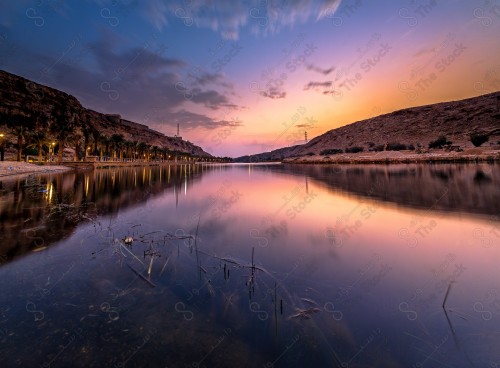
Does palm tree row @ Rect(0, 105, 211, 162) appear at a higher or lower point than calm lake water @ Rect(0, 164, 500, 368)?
higher

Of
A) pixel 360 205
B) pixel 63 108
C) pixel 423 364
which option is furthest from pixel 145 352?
pixel 63 108

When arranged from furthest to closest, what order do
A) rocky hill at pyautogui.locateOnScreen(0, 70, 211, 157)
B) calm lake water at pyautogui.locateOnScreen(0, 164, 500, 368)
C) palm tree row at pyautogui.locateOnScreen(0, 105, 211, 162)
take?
rocky hill at pyautogui.locateOnScreen(0, 70, 211, 157) → palm tree row at pyautogui.locateOnScreen(0, 105, 211, 162) → calm lake water at pyautogui.locateOnScreen(0, 164, 500, 368)

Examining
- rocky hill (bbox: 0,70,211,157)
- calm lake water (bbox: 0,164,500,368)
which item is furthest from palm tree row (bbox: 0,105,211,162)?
calm lake water (bbox: 0,164,500,368)

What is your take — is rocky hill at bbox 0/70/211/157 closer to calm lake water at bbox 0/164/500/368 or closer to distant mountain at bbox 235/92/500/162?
calm lake water at bbox 0/164/500/368

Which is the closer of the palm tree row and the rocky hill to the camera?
the palm tree row

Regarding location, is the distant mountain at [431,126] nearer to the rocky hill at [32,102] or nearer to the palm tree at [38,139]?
the palm tree at [38,139]

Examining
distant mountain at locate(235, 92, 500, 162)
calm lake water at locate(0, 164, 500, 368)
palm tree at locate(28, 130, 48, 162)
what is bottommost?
calm lake water at locate(0, 164, 500, 368)

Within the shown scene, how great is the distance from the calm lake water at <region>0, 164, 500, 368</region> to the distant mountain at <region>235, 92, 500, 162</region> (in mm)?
105676

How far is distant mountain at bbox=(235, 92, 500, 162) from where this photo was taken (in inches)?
4080

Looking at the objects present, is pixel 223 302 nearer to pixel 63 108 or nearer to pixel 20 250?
pixel 20 250

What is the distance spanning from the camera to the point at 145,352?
392 cm

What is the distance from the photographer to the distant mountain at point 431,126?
340 ft

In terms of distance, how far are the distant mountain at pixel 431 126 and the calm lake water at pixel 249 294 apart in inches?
4160

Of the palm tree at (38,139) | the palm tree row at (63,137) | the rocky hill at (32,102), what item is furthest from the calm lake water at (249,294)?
the rocky hill at (32,102)
